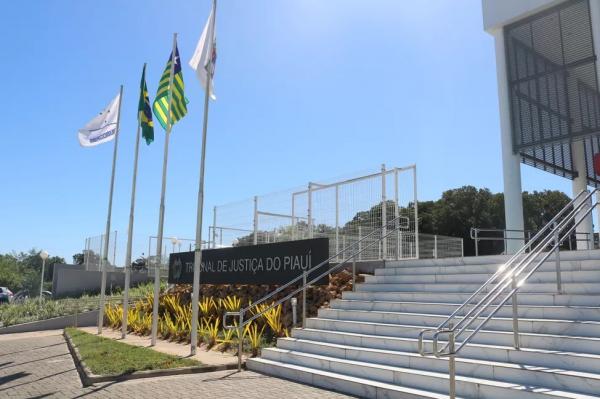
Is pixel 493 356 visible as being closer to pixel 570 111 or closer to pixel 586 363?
pixel 586 363

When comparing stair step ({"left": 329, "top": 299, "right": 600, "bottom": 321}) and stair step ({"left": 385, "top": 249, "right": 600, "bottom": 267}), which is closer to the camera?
stair step ({"left": 329, "top": 299, "right": 600, "bottom": 321})

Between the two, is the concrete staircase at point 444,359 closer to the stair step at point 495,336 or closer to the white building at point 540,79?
the stair step at point 495,336

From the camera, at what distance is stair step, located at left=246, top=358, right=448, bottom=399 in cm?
641

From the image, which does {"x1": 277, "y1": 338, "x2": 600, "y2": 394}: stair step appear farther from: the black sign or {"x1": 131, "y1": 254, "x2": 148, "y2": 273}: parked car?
{"x1": 131, "y1": 254, "x2": 148, "y2": 273}: parked car

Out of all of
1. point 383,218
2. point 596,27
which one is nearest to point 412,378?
point 383,218

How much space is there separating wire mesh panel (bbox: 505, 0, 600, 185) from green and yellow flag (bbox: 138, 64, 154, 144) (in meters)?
11.2

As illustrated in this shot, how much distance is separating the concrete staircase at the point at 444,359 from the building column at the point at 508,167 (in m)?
6.71

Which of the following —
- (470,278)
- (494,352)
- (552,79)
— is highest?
(552,79)

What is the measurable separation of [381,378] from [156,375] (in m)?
3.78

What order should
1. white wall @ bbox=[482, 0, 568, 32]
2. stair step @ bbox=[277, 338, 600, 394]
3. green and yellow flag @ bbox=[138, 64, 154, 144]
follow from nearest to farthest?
1. stair step @ bbox=[277, 338, 600, 394]
2. green and yellow flag @ bbox=[138, 64, 154, 144]
3. white wall @ bbox=[482, 0, 568, 32]

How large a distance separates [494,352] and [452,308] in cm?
Answer: 178

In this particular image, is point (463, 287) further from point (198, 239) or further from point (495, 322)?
point (198, 239)

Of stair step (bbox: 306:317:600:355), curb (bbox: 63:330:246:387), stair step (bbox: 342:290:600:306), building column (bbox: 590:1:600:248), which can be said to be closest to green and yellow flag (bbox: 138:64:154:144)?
curb (bbox: 63:330:246:387)

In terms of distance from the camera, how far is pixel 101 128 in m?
15.5
